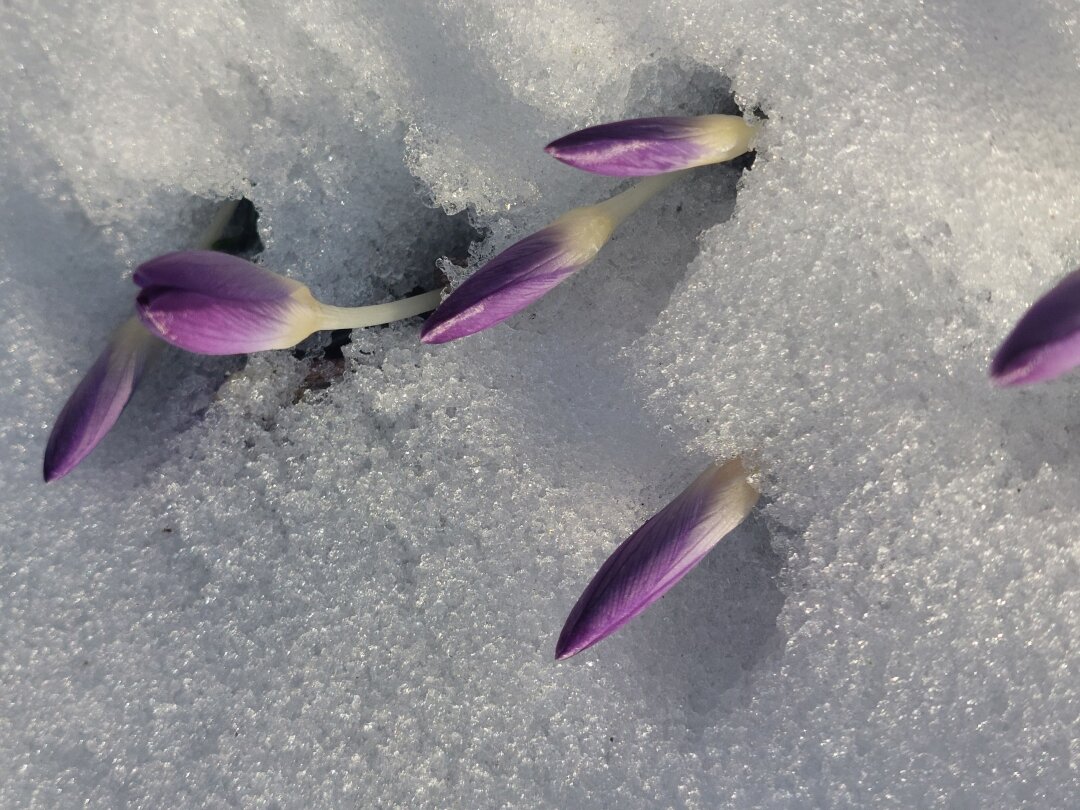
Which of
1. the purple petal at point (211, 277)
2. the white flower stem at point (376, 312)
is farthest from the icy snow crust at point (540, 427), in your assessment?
the purple petal at point (211, 277)

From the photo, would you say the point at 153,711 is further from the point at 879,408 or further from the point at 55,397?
the point at 879,408

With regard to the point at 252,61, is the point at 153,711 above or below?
below

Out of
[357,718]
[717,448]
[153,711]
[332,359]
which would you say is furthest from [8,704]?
[717,448]

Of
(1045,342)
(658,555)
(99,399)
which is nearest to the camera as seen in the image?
(1045,342)

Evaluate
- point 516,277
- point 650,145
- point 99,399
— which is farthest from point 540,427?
point 99,399

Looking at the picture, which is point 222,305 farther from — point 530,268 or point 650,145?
point 650,145

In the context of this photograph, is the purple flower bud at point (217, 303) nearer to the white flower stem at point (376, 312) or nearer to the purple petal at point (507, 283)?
the white flower stem at point (376, 312)

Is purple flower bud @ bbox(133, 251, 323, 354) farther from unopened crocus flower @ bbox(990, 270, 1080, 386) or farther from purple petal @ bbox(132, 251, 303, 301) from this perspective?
unopened crocus flower @ bbox(990, 270, 1080, 386)
